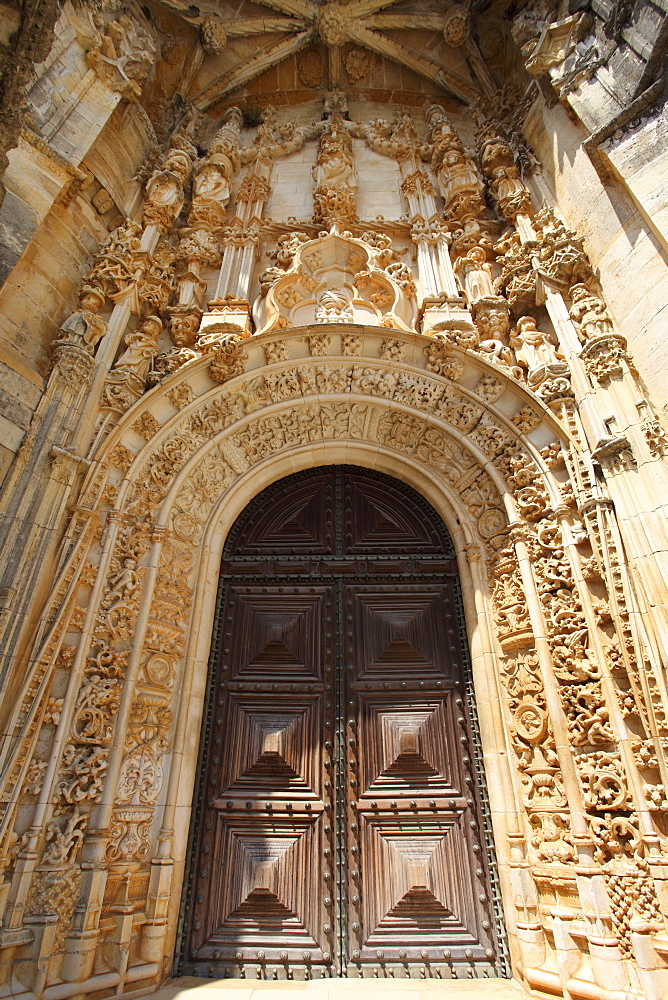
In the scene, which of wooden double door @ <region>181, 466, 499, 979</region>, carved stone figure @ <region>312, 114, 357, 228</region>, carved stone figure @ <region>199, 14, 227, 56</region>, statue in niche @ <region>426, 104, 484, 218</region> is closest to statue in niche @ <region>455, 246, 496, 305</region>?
statue in niche @ <region>426, 104, 484, 218</region>

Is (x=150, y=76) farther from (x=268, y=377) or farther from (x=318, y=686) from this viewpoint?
(x=318, y=686)

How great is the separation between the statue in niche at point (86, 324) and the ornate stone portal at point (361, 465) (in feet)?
0.09

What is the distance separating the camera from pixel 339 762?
4.37 m

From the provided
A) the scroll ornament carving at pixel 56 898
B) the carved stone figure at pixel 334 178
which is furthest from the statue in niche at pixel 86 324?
the scroll ornament carving at pixel 56 898

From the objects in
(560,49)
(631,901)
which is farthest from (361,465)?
(560,49)

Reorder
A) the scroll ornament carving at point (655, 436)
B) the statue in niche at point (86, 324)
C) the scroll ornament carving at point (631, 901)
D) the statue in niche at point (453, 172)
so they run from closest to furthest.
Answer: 1. the scroll ornament carving at point (631, 901)
2. the scroll ornament carving at point (655, 436)
3. the statue in niche at point (86, 324)
4. the statue in niche at point (453, 172)

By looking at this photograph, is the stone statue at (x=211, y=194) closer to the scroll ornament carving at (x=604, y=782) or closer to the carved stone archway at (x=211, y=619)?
the carved stone archway at (x=211, y=619)

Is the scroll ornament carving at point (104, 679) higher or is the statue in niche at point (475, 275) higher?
the statue in niche at point (475, 275)

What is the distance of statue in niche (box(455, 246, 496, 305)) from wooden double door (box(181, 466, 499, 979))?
232cm

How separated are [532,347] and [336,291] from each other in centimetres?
239

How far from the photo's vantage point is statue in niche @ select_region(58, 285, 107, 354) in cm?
474

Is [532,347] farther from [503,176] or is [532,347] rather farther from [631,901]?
[631,901]

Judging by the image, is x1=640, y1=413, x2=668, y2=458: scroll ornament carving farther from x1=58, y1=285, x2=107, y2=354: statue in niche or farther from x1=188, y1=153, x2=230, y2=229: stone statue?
x1=188, y1=153, x2=230, y2=229: stone statue

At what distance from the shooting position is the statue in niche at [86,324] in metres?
4.74
